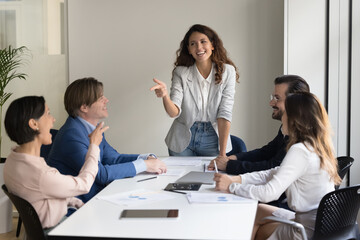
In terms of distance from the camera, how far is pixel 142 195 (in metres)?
2.38

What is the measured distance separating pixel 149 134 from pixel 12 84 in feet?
5.12

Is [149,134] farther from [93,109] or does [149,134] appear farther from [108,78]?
[93,109]

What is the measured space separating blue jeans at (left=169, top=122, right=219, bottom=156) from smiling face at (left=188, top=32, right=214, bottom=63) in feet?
1.65

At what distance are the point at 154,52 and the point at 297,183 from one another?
3.13 meters

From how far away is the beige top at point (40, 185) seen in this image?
2189mm

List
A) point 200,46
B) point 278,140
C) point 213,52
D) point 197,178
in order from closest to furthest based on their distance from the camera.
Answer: point 197,178 → point 278,140 → point 200,46 → point 213,52

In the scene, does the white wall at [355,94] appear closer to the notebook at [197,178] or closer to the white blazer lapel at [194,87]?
the white blazer lapel at [194,87]

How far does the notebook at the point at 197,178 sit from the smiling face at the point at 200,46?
1078 mm

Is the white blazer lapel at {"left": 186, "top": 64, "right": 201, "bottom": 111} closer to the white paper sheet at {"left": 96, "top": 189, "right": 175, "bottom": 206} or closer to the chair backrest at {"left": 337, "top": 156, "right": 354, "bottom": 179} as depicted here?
the chair backrest at {"left": 337, "top": 156, "right": 354, "bottom": 179}

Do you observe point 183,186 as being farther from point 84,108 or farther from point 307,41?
point 307,41

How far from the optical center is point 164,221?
75.6 inches

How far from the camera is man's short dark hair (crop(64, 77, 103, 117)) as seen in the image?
118 inches

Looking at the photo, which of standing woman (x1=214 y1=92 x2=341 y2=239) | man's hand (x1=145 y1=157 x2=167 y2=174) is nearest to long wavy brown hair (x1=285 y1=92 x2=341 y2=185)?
standing woman (x1=214 y1=92 x2=341 y2=239)

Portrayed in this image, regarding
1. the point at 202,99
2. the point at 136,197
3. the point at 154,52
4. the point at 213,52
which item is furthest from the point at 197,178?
the point at 154,52
